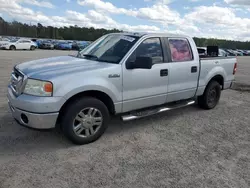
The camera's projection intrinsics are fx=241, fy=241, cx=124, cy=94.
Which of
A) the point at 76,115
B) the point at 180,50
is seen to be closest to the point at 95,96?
the point at 76,115

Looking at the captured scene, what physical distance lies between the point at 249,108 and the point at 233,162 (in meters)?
3.52

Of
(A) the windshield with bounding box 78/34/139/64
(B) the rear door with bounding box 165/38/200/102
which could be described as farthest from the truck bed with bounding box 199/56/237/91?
(A) the windshield with bounding box 78/34/139/64

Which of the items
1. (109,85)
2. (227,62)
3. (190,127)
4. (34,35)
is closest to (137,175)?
(109,85)

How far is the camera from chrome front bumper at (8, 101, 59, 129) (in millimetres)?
3425

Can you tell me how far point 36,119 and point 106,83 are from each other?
1.19 metres

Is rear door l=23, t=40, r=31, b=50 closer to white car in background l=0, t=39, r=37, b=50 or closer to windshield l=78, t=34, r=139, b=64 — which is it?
white car in background l=0, t=39, r=37, b=50

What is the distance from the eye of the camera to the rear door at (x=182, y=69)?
16.0ft

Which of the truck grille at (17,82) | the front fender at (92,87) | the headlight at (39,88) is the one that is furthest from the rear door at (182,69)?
the truck grille at (17,82)

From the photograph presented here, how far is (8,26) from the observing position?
6931cm

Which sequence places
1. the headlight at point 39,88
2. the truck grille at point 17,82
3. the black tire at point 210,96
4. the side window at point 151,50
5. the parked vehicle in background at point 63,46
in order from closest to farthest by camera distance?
1. the headlight at point 39,88
2. the truck grille at point 17,82
3. the side window at point 151,50
4. the black tire at point 210,96
5. the parked vehicle in background at point 63,46

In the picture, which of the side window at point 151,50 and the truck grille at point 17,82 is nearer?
the truck grille at point 17,82

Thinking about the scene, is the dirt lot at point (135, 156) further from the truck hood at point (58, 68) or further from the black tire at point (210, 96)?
the truck hood at point (58, 68)

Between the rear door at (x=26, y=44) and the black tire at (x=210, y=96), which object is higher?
the rear door at (x=26, y=44)

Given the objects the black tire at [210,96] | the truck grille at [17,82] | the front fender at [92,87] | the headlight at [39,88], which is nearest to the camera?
the headlight at [39,88]
